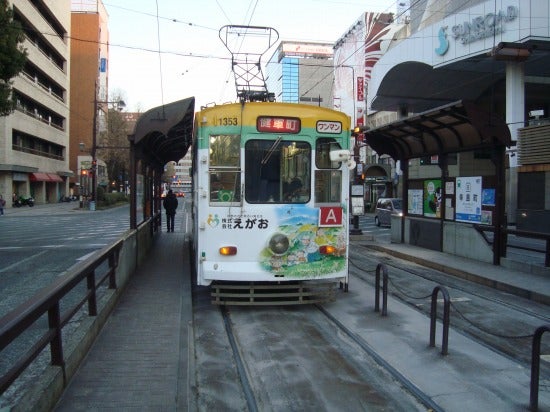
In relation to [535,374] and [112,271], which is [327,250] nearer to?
[112,271]

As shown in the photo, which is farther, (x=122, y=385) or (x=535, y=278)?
(x=535, y=278)

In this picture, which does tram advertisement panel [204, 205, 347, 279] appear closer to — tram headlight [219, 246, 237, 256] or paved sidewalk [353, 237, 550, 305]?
tram headlight [219, 246, 237, 256]

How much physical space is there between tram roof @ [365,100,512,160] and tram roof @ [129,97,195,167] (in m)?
5.81

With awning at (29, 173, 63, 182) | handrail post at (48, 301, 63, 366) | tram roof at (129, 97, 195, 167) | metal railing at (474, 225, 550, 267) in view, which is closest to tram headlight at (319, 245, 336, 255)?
tram roof at (129, 97, 195, 167)

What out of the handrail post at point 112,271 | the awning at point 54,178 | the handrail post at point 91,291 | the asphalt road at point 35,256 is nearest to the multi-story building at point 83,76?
the awning at point 54,178

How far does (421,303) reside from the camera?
877cm

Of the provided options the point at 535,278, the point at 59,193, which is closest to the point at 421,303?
the point at 535,278

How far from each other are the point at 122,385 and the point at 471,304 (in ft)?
20.7

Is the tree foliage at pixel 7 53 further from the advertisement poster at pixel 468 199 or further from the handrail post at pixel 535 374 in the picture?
the handrail post at pixel 535 374

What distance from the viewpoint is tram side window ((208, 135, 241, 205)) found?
24.8 feet

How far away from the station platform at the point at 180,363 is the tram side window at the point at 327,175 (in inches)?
72.2

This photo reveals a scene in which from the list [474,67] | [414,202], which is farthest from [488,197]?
[474,67]

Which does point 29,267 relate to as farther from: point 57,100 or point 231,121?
point 57,100

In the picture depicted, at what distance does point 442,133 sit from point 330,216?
745 cm
